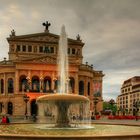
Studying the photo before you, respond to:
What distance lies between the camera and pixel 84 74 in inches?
3457

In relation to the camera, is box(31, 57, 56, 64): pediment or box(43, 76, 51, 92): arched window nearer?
box(31, 57, 56, 64): pediment

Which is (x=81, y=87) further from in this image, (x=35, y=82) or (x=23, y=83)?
(x=23, y=83)

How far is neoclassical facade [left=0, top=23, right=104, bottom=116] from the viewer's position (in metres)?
80.9

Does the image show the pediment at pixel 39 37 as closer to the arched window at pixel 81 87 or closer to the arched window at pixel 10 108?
the arched window at pixel 81 87

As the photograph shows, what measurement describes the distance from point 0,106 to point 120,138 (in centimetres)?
7230

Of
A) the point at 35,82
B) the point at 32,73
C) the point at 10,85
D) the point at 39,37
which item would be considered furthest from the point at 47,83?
the point at 39,37

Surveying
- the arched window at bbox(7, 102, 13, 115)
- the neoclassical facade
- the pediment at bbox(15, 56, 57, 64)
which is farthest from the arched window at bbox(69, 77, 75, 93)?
the arched window at bbox(7, 102, 13, 115)

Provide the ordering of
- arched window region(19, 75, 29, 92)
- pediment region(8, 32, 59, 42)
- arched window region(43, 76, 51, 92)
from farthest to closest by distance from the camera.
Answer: pediment region(8, 32, 59, 42) < arched window region(43, 76, 51, 92) < arched window region(19, 75, 29, 92)

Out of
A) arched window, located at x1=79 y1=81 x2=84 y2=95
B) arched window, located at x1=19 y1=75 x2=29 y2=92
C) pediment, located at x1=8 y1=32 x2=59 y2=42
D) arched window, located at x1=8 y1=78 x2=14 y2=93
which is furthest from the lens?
pediment, located at x1=8 y1=32 x2=59 y2=42

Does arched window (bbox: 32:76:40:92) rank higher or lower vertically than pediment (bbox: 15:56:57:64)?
lower

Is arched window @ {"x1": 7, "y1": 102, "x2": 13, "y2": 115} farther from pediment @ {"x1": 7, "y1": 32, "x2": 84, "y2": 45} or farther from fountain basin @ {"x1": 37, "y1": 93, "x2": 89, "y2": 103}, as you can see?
fountain basin @ {"x1": 37, "y1": 93, "x2": 89, "y2": 103}

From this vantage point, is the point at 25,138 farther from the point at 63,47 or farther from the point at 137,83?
the point at 137,83

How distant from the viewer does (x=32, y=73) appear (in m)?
81.9

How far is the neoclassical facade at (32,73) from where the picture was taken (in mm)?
80938
